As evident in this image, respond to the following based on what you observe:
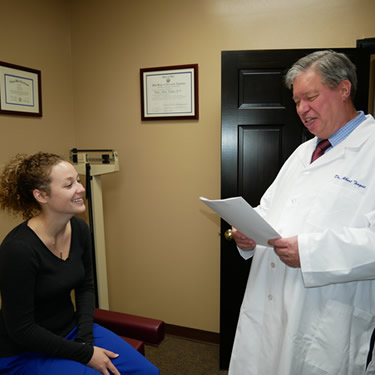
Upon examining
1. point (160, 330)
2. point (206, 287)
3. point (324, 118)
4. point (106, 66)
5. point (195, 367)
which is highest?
point (106, 66)

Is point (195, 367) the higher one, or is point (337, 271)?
point (337, 271)

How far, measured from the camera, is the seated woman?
4.06 ft

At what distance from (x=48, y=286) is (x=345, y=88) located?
1332 mm

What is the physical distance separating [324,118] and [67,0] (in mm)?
2324

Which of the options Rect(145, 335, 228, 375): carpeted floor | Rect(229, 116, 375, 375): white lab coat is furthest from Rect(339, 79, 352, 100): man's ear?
→ Rect(145, 335, 228, 375): carpeted floor

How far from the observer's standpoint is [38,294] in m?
1.29

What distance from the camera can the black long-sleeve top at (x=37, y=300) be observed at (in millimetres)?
1229

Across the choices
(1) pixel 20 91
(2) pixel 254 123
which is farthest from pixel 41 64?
(2) pixel 254 123

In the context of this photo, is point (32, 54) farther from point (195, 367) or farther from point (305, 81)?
point (195, 367)

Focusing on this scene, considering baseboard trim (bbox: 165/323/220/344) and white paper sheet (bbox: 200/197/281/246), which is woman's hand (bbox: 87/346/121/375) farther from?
baseboard trim (bbox: 165/323/220/344)

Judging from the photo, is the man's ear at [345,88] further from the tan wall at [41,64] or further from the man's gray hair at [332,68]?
the tan wall at [41,64]

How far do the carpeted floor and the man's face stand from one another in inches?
68.0

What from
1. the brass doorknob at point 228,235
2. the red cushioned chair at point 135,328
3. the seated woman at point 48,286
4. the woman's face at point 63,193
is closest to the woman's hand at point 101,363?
the seated woman at point 48,286


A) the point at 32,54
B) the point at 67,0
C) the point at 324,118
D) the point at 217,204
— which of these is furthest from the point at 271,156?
the point at 67,0
